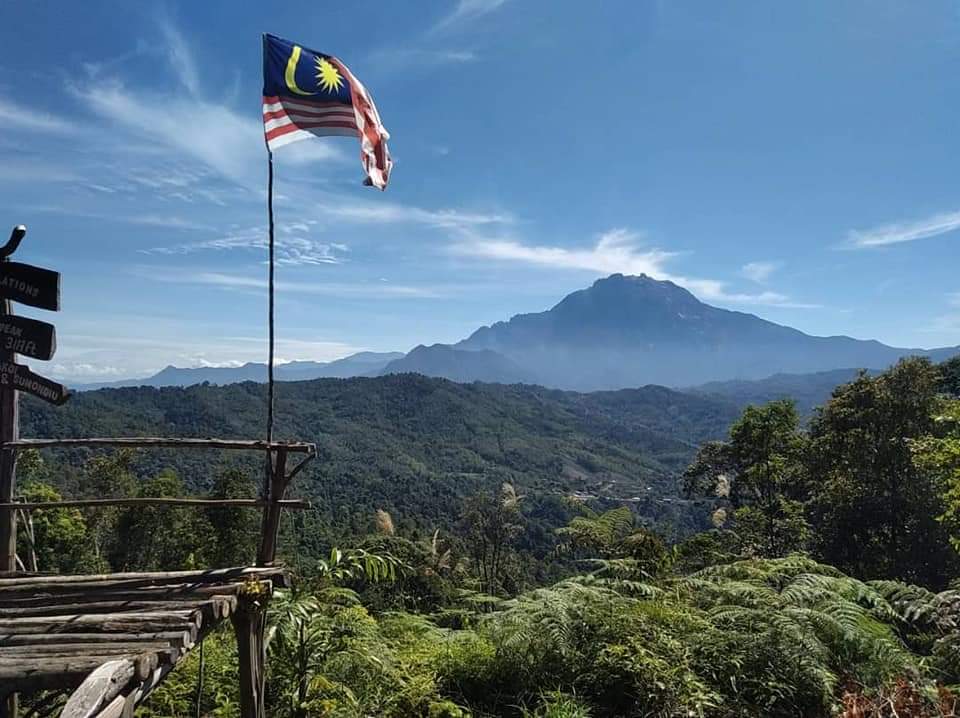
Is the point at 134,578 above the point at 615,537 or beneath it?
above

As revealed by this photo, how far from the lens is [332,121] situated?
16.9 ft

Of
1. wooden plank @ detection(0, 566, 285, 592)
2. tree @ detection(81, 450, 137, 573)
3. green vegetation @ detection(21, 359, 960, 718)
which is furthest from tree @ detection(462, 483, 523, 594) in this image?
wooden plank @ detection(0, 566, 285, 592)

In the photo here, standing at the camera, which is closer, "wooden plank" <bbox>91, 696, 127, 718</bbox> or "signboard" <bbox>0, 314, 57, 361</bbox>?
"wooden plank" <bbox>91, 696, 127, 718</bbox>

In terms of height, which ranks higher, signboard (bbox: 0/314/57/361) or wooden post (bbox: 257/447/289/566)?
signboard (bbox: 0/314/57/361)

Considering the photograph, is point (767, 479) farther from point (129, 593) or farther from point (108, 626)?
point (108, 626)

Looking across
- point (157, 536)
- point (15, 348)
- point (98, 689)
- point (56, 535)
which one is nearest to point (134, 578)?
point (15, 348)

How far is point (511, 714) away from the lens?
4.67 metres

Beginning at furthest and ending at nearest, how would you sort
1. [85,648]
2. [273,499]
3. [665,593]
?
[665,593], [273,499], [85,648]

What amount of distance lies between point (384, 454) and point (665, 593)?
144 metres

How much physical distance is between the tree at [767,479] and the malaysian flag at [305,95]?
56.6 feet

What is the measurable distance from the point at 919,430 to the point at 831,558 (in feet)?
15.9

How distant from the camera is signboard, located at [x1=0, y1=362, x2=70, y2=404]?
432cm

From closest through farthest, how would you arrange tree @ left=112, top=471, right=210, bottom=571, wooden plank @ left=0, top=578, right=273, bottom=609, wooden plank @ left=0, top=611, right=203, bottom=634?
wooden plank @ left=0, top=611, right=203, bottom=634 → wooden plank @ left=0, top=578, right=273, bottom=609 → tree @ left=112, top=471, right=210, bottom=571

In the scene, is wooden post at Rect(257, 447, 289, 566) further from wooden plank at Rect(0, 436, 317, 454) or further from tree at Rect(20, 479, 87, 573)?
tree at Rect(20, 479, 87, 573)
